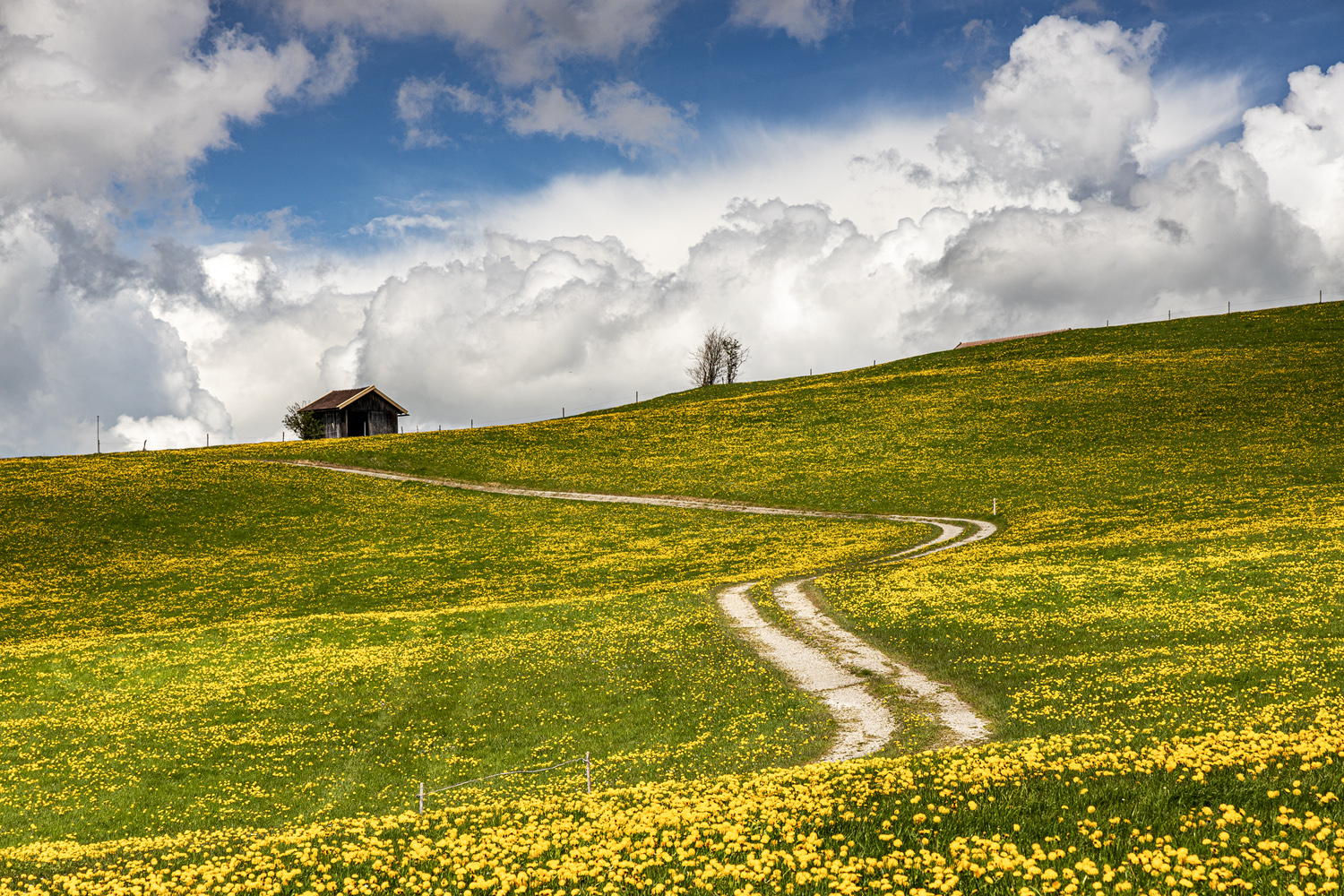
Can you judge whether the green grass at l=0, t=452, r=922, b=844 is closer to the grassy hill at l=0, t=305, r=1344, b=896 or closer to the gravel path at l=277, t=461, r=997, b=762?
the grassy hill at l=0, t=305, r=1344, b=896

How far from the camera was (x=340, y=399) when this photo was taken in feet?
364

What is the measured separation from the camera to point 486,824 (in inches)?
578

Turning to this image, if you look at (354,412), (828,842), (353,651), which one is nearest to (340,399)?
(354,412)

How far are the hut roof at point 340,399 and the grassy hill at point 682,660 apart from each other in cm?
3021

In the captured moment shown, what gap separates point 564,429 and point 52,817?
245ft

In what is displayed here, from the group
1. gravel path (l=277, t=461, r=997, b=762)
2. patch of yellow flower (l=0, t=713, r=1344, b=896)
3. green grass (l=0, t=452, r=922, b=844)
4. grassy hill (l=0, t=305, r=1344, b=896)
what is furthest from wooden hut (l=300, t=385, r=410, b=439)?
patch of yellow flower (l=0, t=713, r=1344, b=896)

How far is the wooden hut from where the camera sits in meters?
110

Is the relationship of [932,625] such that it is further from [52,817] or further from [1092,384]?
[1092,384]

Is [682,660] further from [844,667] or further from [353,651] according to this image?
[353,651]

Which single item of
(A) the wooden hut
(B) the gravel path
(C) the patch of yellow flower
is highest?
(A) the wooden hut

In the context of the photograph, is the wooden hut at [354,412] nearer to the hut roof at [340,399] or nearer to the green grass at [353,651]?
the hut roof at [340,399]

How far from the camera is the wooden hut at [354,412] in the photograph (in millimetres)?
109562

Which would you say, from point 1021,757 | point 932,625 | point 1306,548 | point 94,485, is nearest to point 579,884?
point 1021,757

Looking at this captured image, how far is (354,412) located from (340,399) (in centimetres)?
269
